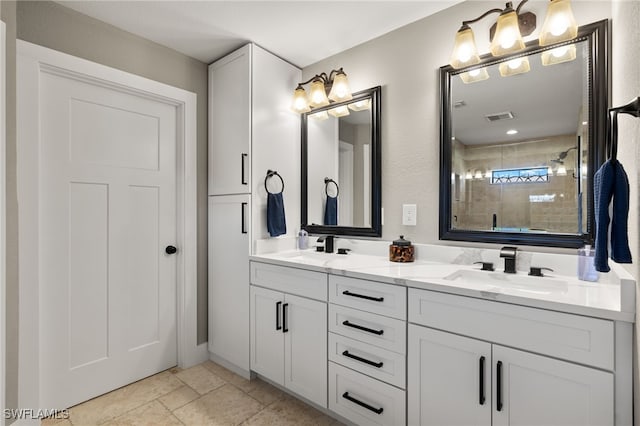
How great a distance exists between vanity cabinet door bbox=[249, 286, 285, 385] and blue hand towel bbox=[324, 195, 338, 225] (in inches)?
27.4

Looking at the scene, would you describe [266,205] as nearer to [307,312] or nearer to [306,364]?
[307,312]

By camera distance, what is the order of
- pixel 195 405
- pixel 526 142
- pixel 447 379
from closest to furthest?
pixel 447 379 < pixel 526 142 < pixel 195 405

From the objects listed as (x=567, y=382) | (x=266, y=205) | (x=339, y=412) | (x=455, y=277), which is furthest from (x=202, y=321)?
(x=567, y=382)

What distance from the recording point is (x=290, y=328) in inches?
76.3

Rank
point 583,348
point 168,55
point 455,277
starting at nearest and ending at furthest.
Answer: point 583,348, point 455,277, point 168,55

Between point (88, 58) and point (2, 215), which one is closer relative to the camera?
point (2, 215)

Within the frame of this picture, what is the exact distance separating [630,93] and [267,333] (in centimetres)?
210

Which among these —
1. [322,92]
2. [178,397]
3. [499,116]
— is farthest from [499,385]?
[322,92]

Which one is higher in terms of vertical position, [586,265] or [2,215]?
[2,215]

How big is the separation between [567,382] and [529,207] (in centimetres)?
84

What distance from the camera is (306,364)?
1.85 metres

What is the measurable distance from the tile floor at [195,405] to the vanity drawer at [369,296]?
742 millimetres

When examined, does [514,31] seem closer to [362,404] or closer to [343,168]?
[343,168]

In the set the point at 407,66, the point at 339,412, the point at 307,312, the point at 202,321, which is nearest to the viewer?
the point at 339,412
